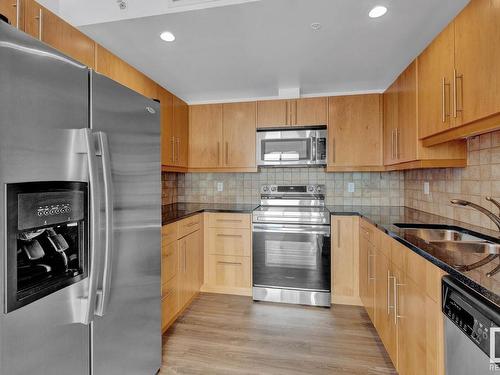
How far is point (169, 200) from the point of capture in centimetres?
344

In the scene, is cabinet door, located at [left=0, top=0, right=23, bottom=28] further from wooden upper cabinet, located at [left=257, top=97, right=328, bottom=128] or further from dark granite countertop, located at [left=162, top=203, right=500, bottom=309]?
wooden upper cabinet, located at [left=257, top=97, right=328, bottom=128]

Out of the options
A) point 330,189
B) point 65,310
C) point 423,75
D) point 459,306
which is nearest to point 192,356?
point 65,310

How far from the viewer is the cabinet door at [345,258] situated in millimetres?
2750

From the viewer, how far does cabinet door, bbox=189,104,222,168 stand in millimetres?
3295

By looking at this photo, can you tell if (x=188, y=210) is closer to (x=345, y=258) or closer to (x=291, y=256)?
(x=291, y=256)

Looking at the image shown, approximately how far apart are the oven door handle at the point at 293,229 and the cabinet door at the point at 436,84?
1.21 m

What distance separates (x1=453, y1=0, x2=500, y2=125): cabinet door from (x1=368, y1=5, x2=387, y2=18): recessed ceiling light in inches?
15.4

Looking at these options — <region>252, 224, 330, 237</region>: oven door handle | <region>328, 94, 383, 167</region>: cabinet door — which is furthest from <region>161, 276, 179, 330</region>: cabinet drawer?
<region>328, 94, 383, 167</region>: cabinet door

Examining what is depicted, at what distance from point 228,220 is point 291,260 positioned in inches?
31.3

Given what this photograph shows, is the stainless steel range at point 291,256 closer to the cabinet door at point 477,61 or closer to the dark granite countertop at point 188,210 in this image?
the dark granite countertop at point 188,210

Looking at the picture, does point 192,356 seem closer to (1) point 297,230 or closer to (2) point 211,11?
(1) point 297,230

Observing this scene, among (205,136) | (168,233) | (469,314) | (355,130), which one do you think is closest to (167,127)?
(205,136)

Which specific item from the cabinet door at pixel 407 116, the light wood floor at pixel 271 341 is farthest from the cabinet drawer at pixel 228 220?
the cabinet door at pixel 407 116

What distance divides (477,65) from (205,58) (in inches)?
72.5
